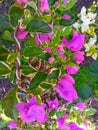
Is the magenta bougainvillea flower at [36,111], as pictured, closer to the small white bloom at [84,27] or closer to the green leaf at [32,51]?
the green leaf at [32,51]

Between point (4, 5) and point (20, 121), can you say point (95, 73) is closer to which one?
point (20, 121)

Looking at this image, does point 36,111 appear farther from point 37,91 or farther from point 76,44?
point 76,44

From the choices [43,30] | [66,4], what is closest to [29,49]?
[43,30]

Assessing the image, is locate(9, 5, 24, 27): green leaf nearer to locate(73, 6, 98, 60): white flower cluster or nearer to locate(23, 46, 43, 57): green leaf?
locate(23, 46, 43, 57): green leaf

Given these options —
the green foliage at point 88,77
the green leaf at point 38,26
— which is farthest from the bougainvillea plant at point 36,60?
the green foliage at point 88,77

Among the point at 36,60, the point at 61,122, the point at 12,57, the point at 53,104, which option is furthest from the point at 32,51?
the point at 61,122

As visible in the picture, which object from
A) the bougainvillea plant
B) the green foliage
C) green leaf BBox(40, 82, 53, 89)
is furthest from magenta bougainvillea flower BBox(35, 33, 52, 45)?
the green foliage

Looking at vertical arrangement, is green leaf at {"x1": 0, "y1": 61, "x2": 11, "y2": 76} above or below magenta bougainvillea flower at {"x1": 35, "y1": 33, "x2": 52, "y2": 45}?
below
